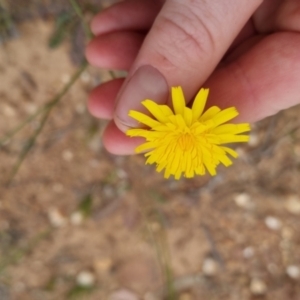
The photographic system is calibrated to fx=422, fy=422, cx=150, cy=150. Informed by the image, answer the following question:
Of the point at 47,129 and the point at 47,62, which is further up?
the point at 47,62

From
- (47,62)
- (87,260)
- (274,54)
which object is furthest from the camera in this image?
(87,260)

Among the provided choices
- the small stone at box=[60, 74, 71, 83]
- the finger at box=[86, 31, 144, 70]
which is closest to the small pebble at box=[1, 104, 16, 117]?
the small stone at box=[60, 74, 71, 83]

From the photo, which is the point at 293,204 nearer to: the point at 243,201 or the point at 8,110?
the point at 243,201

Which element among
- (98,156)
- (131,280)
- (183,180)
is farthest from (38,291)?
(183,180)

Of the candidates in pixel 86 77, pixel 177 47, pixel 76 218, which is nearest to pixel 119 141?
pixel 177 47

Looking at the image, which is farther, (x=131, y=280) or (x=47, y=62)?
(x=131, y=280)

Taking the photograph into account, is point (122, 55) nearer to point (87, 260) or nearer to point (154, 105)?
point (154, 105)

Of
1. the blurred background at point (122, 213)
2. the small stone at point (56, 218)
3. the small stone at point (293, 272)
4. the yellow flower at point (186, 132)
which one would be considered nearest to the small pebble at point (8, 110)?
the blurred background at point (122, 213)
